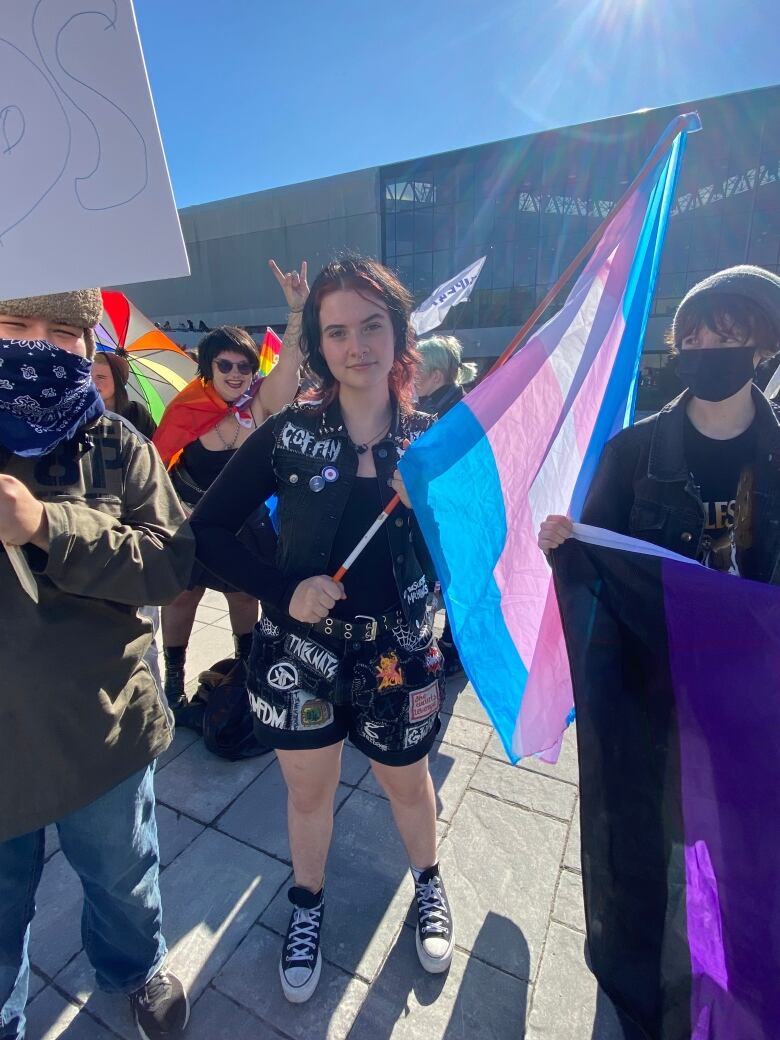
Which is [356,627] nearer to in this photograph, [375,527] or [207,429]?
[375,527]

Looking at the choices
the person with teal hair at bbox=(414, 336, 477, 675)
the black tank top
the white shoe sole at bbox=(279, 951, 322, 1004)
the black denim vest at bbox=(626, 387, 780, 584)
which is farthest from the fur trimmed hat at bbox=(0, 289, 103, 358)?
the person with teal hair at bbox=(414, 336, 477, 675)

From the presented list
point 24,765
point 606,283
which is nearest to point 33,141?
point 24,765

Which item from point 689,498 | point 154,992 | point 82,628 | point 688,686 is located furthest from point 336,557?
point 154,992

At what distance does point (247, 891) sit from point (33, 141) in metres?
2.32

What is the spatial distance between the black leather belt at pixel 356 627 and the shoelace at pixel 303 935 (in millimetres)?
1004

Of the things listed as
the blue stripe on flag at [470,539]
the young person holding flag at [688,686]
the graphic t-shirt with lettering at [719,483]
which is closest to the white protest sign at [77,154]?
the blue stripe on flag at [470,539]

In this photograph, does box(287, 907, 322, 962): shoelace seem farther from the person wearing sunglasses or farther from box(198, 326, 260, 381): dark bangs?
box(198, 326, 260, 381): dark bangs

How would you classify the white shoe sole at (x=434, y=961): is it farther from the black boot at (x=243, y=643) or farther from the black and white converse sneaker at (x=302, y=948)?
the black boot at (x=243, y=643)

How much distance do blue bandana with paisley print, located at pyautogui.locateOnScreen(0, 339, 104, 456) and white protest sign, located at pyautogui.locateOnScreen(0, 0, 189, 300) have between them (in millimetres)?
132

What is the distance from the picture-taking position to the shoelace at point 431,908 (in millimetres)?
1802

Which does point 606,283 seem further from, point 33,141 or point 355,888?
point 355,888

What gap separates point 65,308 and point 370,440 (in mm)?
799

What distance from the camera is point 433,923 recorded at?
1807mm

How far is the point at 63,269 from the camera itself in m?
1.07
